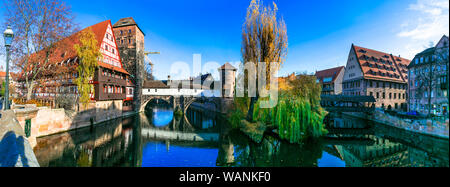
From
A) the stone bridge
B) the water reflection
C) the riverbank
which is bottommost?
the water reflection

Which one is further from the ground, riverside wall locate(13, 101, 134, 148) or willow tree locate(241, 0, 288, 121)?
willow tree locate(241, 0, 288, 121)

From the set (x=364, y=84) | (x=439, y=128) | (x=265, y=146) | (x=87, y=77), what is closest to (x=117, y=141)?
(x=87, y=77)

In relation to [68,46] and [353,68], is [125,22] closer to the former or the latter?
[68,46]

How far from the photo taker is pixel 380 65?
29.2 metres

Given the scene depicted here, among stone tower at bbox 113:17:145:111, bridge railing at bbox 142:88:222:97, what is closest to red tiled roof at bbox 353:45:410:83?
bridge railing at bbox 142:88:222:97

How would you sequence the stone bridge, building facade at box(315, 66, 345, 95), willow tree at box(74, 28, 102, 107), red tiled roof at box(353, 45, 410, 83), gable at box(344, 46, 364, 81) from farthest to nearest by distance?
building facade at box(315, 66, 345, 95) → the stone bridge → gable at box(344, 46, 364, 81) → red tiled roof at box(353, 45, 410, 83) → willow tree at box(74, 28, 102, 107)

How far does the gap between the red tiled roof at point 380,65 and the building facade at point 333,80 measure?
8.42 meters

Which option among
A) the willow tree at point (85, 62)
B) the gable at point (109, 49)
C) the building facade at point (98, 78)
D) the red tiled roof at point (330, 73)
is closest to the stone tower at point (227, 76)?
the building facade at point (98, 78)

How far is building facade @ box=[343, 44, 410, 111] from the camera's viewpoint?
27516 millimetres

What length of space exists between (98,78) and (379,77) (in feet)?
146

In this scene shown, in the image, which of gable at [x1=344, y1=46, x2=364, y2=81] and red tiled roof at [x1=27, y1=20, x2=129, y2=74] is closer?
red tiled roof at [x1=27, y1=20, x2=129, y2=74]

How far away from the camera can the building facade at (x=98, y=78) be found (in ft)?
52.3

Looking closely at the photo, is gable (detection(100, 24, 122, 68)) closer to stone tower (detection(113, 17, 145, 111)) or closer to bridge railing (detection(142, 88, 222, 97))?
stone tower (detection(113, 17, 145, 111))

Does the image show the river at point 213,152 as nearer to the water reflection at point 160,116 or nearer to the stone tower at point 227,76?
the water reflection at point 160,116
